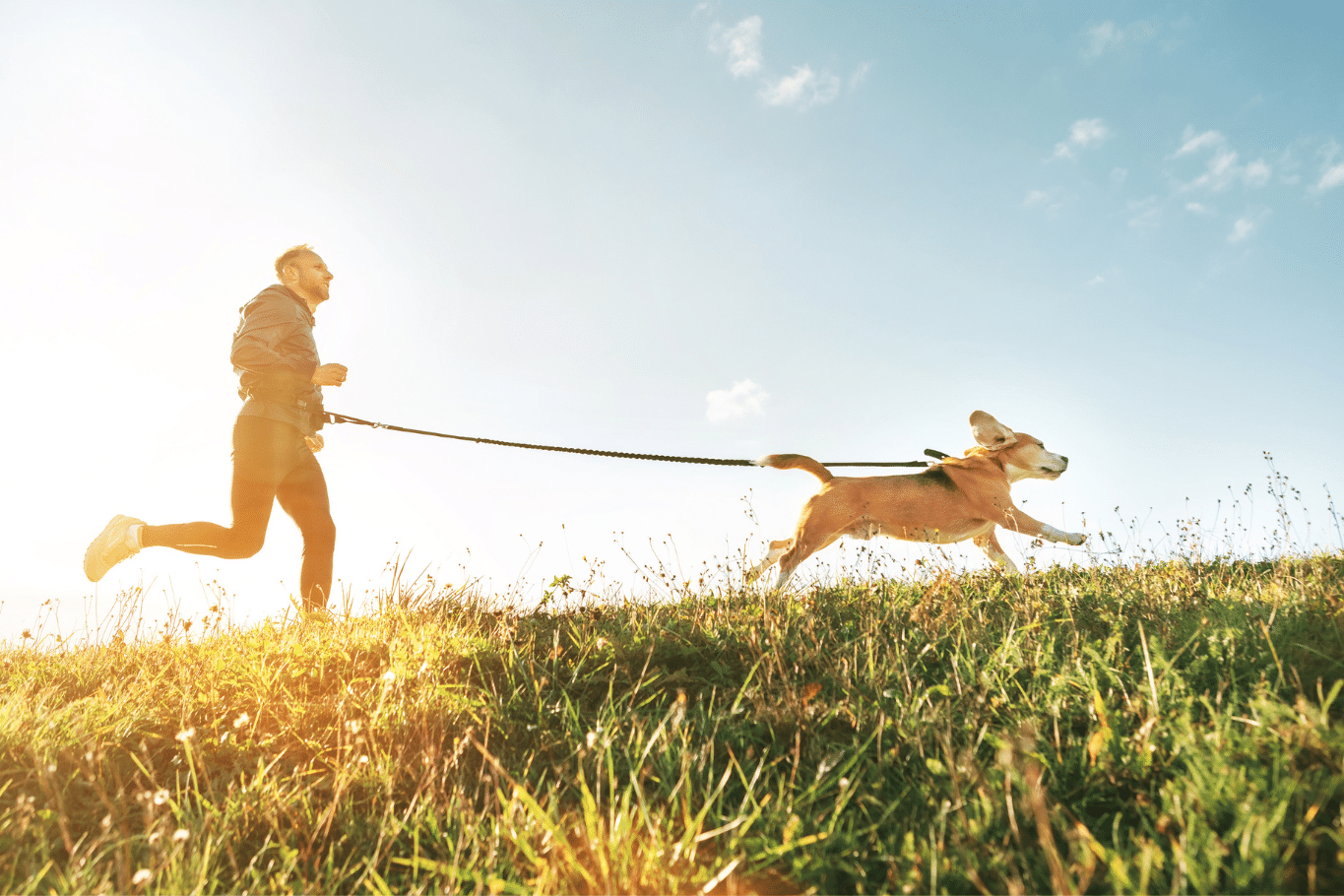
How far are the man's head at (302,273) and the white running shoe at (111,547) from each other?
197 centimetres

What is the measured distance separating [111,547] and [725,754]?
4.75 meters

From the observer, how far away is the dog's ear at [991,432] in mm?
6461

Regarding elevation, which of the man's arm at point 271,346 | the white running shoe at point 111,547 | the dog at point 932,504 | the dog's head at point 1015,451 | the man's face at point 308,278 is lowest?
the white running shoe at point 111,547

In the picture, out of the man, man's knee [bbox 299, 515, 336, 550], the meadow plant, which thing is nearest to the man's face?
the man

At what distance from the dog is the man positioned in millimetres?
3444

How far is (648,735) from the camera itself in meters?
2.74

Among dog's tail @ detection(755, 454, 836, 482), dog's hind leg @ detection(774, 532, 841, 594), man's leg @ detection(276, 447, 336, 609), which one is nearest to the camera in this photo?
man's leg @ detection(276, 447, 336, 609)

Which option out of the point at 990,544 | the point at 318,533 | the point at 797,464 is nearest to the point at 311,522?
the point at 318,533

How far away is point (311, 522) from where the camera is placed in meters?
4.87

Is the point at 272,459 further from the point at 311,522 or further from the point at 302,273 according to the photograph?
the point at 302,273

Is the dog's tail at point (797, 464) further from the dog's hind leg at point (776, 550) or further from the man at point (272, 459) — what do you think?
the man at point (272, 459)

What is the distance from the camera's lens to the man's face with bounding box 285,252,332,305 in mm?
5266

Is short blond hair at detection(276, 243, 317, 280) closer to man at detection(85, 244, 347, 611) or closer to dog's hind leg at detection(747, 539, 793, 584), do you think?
man at detection(85, 244, 347, 611)

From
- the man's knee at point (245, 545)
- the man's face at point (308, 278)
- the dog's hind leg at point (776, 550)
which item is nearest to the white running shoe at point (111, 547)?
the man's knee at point (245, 545)
